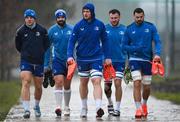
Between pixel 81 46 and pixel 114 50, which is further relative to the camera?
pixel 114 50

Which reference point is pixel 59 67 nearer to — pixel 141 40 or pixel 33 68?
pixel 33 68

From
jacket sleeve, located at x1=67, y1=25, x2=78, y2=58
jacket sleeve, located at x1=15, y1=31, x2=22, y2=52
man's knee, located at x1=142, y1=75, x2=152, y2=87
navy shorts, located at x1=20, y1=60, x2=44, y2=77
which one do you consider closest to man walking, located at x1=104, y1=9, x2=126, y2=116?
man's knee, located at x1=142, y1=75, x2=152, y2=87

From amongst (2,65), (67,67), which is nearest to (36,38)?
(67,67)

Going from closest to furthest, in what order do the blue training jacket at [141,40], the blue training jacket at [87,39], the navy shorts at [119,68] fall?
the blue training jacket at [87,39] < the blue training jacket at [141,40] < the navy shorts at [119,68]

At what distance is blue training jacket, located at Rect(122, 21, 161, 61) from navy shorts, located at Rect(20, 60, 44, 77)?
185cm

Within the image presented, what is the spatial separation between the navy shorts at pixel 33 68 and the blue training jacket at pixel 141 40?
1854mm

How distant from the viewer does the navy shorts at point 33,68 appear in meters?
17.8

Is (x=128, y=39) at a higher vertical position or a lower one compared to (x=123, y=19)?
lower

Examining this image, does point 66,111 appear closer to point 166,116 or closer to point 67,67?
point 67,67

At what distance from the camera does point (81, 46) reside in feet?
57.5

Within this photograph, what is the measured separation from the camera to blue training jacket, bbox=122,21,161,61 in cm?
1770

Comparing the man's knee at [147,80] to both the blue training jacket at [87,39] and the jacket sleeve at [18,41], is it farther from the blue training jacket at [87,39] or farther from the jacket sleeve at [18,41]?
the jacket sleeve at [18,41]

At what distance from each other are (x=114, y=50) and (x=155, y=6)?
4890 cm

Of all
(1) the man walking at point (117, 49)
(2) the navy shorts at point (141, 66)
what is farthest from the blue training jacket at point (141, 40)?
(1) the man walking at point (117, 49)
